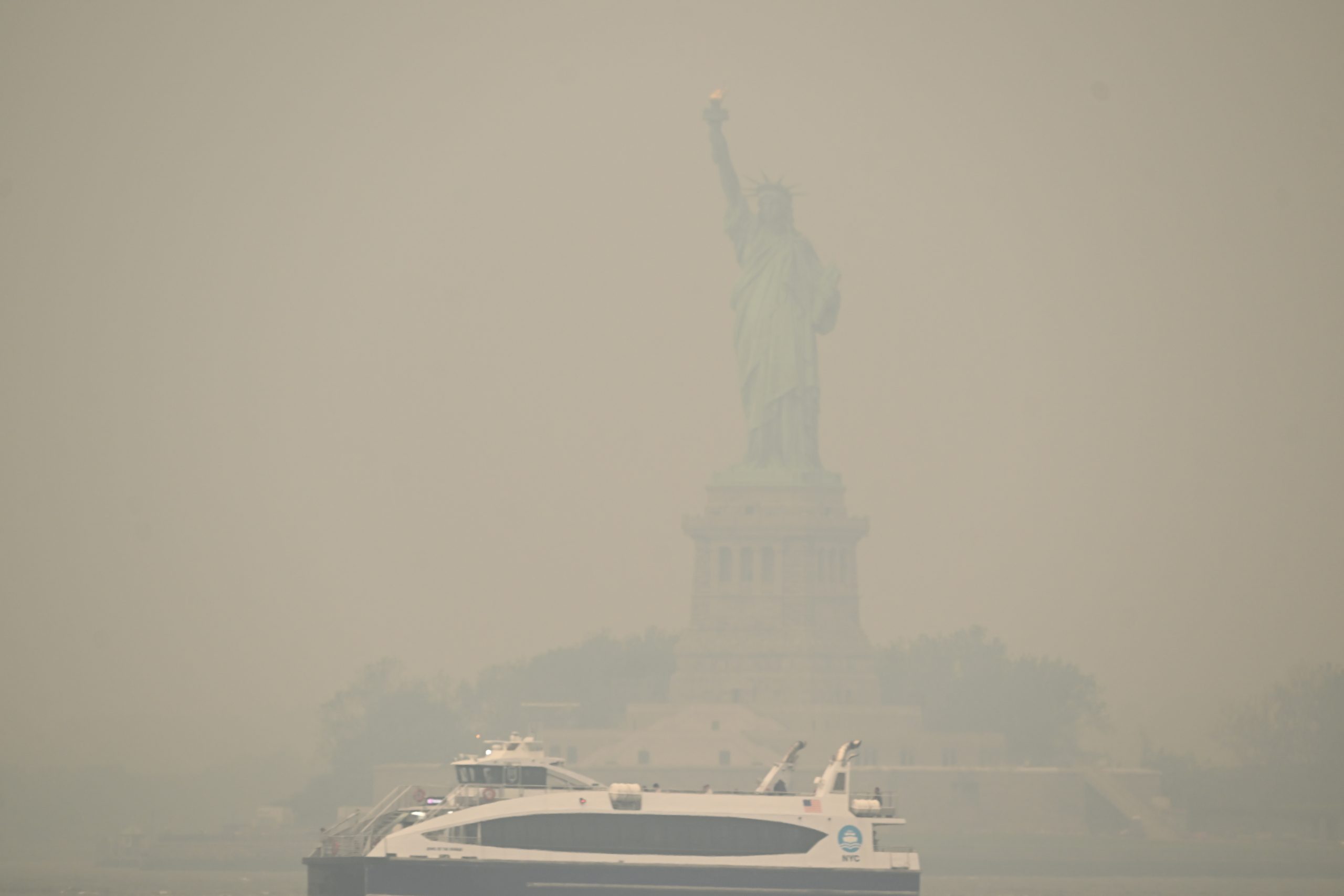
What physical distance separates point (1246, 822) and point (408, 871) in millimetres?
111276

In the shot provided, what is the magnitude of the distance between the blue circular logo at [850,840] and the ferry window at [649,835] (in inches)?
22.2

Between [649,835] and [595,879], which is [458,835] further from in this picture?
[649,835]

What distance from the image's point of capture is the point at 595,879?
268 feet

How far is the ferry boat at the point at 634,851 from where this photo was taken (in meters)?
81.6

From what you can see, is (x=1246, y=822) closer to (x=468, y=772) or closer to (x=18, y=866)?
(x=18, y=866)

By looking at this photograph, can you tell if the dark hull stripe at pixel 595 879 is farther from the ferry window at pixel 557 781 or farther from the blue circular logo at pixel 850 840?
the ferry window at pixel 557 781

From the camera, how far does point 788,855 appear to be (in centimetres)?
8212

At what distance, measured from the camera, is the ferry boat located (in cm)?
8162

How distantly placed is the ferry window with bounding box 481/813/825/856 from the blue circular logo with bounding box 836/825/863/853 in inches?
22.2

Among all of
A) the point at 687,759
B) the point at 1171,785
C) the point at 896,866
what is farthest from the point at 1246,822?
the point at 896,866

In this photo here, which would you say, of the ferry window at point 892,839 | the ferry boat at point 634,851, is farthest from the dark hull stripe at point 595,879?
the ferry window at point 892,839

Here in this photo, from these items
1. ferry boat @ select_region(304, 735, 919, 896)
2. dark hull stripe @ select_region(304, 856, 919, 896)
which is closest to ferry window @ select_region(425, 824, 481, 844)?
ferry boat @ select_region(304, 735, 919, 896)

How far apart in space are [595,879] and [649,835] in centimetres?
196

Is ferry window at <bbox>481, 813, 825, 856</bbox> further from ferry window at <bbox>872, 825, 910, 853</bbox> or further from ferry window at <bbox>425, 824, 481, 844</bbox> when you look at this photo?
ferry window at <bbox>872, 825, 910, 853</bbox>
